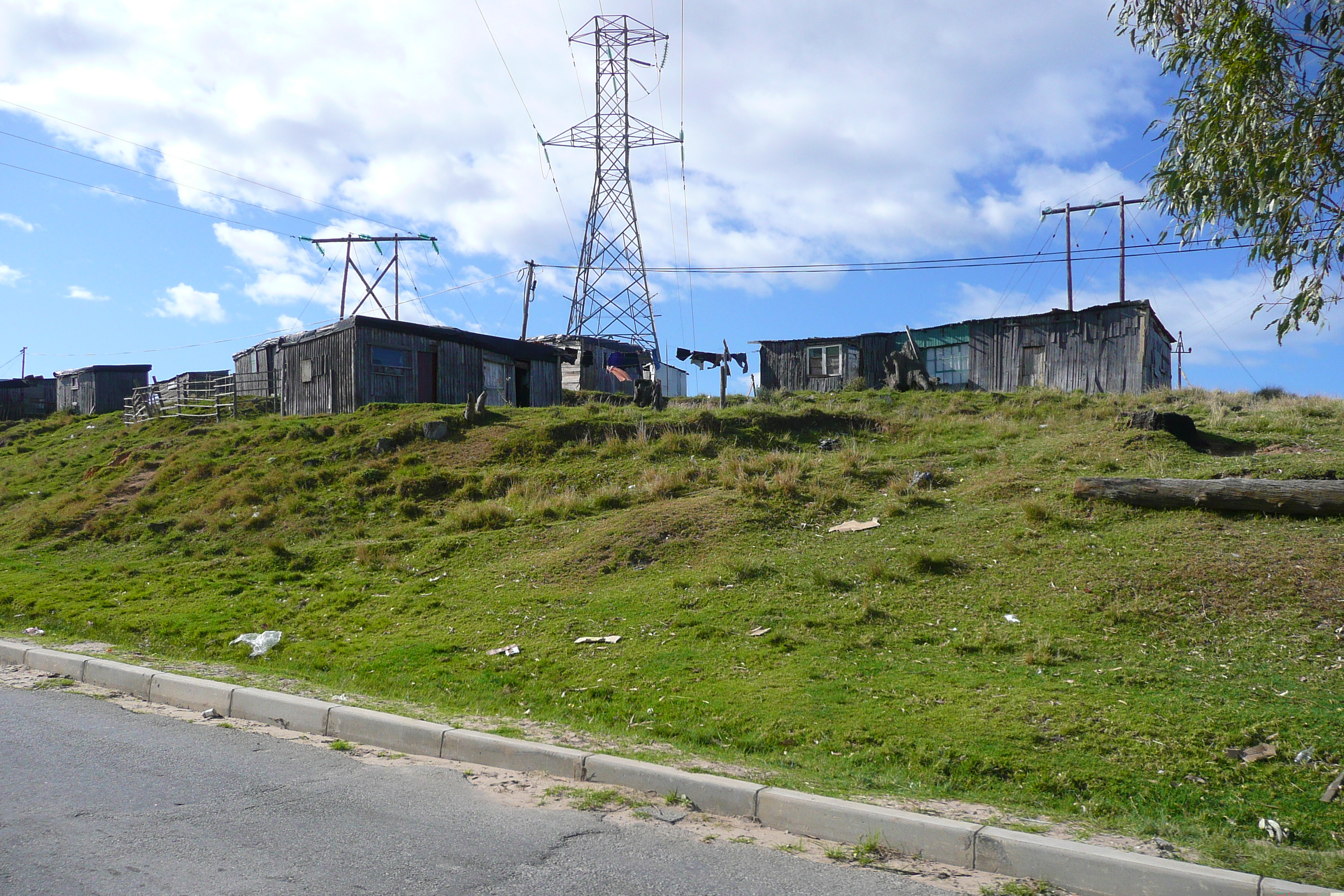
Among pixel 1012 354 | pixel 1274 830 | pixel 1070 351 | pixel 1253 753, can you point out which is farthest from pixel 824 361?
pixel 1274 830

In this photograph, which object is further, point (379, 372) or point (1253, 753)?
point (379, 372)

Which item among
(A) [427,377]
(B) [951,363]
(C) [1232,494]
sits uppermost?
(B) [951,363]

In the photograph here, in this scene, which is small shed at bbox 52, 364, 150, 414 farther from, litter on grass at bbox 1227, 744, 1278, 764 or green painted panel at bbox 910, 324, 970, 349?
litter on grass at bbox 1227, 744, 1278, 764

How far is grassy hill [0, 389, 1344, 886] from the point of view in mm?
5844

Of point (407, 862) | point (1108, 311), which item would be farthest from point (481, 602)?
point (1108, 311)

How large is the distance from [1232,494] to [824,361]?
26.3 meters

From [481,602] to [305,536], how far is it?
729cm

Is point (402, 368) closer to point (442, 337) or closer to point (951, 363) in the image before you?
point (442, 337)

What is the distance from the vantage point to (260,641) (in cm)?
1030

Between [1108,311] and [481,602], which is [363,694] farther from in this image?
[1108,311]

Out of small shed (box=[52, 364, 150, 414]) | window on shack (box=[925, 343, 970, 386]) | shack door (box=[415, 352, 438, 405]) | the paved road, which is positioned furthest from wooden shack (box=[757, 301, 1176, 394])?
small shed (box=[52, 364, 150, 414])

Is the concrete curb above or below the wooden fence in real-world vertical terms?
below

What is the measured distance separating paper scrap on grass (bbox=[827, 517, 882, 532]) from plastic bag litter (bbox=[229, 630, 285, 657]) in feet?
23.7

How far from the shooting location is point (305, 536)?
1650 centimetres
